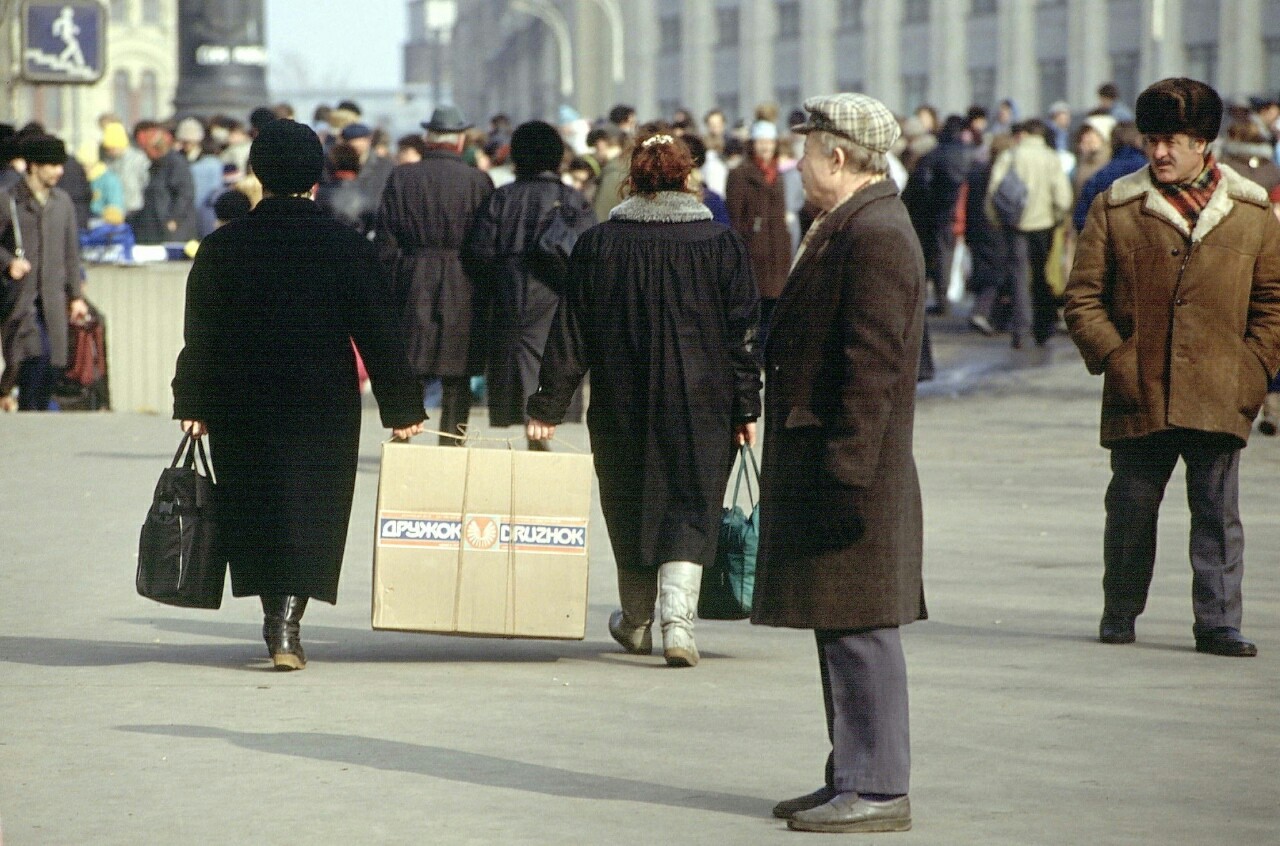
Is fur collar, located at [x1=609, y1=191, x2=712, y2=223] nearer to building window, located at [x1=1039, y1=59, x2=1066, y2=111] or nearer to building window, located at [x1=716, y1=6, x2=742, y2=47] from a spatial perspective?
building window, located at [x1=1039, y1=59, x2=1066, y2=111]

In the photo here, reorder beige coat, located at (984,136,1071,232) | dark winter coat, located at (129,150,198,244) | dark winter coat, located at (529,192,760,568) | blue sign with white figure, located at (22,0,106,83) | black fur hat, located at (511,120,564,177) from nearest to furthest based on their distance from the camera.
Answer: dark winter coat, located at (529,192,760,568) < black fur hat, located at (511,120,564,177) < blue sign with white figure, located at (22,0,106,83) < dark winter coat, located at (129,150,198,244) < beige coat, located at (984,136,1071,232)

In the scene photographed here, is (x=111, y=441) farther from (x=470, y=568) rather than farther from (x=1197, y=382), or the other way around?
(x=1197, y=382)

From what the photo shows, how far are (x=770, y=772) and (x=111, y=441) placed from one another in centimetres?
962

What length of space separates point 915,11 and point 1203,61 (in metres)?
14.7

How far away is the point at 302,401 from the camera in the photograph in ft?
26.6

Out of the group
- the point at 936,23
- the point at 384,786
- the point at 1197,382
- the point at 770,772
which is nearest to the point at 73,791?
the point at 384,786

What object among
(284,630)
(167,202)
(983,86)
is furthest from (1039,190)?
(983,86)

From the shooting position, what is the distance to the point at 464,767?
6.53 metres

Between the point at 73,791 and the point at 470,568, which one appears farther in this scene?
the point at 470,568

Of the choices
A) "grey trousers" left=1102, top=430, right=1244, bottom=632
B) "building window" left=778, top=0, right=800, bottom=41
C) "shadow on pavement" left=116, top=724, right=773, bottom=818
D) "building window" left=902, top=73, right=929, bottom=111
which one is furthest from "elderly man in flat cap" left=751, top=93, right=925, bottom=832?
"building window" left=778, top=0, right=800, bottom=41

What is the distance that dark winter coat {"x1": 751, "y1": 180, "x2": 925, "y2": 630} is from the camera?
568cm

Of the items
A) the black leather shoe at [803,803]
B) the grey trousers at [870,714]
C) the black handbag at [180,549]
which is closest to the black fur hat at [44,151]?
the black handbag at [180,549]

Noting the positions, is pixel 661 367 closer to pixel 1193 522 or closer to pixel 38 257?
pixel 1193 522

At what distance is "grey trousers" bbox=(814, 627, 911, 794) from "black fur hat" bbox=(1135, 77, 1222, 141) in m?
3.04
